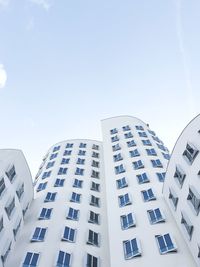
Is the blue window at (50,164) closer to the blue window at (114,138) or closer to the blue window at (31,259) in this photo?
the blue window at (114,138)

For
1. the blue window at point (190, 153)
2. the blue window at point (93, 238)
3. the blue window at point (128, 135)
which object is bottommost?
the blue window at point (93, 238)

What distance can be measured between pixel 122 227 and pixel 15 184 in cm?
1267

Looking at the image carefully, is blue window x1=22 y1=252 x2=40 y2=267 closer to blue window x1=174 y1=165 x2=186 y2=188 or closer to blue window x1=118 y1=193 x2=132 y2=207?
blue window x1=118 y1=193 x2=132 y2=207

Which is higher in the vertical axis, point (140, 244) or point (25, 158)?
point (25, 158)

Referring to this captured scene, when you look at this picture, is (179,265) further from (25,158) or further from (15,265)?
(25,158)

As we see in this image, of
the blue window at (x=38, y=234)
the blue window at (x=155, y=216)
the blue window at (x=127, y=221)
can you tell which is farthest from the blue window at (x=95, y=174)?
the blue window at (x=155, y=216)

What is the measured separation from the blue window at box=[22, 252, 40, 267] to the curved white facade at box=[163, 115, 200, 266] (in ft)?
46.1

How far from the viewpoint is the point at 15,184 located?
2859cm

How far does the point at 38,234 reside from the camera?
2770 centimetres

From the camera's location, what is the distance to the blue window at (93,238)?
2744cm

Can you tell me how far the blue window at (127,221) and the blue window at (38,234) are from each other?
865 centimetres

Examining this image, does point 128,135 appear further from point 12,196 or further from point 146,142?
point 12,196

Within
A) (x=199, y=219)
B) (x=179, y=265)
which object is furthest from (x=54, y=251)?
(x=199, y=219)

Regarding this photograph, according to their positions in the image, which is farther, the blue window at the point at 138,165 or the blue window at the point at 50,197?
the blue window at the point at 138,165
